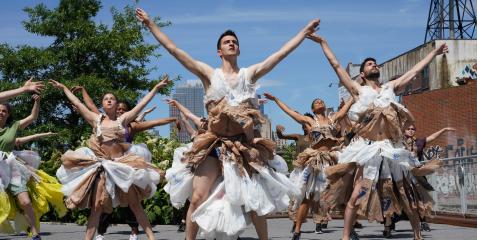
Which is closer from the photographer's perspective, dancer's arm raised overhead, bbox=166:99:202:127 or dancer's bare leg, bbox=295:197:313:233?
dancer's arm raised overhead, bbox=166:99:202:127

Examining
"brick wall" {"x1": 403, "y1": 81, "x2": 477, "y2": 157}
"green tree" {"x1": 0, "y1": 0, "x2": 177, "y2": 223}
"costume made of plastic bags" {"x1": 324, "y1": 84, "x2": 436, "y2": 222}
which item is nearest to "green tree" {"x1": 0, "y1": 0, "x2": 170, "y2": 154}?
"green tree" {"x1": 0, "y1": 0, "x2": 177, "y2": 223}

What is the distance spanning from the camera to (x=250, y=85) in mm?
6113

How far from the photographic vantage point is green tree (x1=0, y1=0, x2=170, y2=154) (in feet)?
79.5

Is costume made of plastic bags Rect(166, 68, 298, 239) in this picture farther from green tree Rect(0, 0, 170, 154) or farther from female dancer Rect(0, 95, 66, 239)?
green tree Rect(0, 0, 170, 154)

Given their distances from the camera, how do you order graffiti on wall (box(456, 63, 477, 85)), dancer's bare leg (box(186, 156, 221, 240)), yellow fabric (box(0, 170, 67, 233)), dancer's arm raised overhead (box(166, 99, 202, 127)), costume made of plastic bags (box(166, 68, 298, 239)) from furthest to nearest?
graffiti on wall (box(456, 63, 477, 85))
yellow fabric (box(0, 170, 67, 233))
dancer's arm raised overhead (box(166, 99, 202, 127))
dancer's bare leg (box(186, 156, 221, 240))
costume made of plastic bags (box(166, 68, 298, 239))

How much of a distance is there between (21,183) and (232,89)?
4499 mm

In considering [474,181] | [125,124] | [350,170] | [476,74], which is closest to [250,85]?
[350,170]

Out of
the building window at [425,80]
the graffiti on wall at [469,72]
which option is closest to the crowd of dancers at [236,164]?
the graffiti on wall at [469,72]

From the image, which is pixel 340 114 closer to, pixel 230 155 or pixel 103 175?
pixel 103 175

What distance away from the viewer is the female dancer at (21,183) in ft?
29.7

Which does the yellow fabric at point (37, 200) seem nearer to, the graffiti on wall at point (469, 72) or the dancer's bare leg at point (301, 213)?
the dancer's bare leg at point (301, 213)

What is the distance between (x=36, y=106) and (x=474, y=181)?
26.3ft

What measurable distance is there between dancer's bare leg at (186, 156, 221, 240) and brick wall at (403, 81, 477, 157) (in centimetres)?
2082

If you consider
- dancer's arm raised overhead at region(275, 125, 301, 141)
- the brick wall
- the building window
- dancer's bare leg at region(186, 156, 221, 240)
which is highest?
the building window
